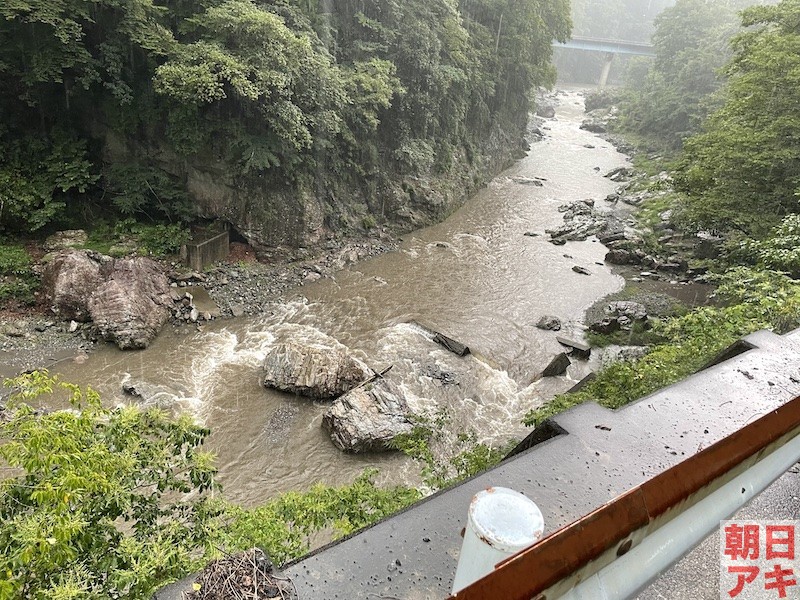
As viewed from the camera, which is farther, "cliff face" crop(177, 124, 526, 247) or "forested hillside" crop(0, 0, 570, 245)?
"cliff face" crop(177, 124, 526, 247)

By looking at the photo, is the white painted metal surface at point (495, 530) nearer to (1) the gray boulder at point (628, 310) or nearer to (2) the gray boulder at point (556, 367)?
(2) the gray boulder at point (556, 367)

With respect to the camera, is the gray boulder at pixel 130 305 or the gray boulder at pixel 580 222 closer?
the gray boulder at pixel 130 305

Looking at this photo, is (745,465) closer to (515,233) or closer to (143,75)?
(143,75)

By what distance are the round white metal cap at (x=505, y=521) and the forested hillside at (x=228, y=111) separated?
43.1 feet

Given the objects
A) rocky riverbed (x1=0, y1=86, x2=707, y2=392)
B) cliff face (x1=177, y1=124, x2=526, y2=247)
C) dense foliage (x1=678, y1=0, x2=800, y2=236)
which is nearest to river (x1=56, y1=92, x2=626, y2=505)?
rocky riverbed (x1=0, y1=86, x2=707, y2=392)

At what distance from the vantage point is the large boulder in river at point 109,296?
10969 mm

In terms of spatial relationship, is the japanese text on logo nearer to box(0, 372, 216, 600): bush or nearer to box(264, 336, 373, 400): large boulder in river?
box(0, 372, 216, 600): bush

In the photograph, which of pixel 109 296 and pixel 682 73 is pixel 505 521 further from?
pixel 682 73

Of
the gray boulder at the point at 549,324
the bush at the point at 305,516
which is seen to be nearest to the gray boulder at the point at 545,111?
the gray boulder at the point at 549,324

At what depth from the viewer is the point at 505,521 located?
86 centimetres

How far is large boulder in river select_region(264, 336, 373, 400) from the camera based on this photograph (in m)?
10.2

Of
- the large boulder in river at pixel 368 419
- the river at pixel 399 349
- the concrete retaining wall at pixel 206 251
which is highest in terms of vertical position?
the concrete retaining wall at pixel 206 251

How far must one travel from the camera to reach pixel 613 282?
16.3 metres

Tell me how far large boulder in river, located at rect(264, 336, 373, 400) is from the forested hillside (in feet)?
19.3
